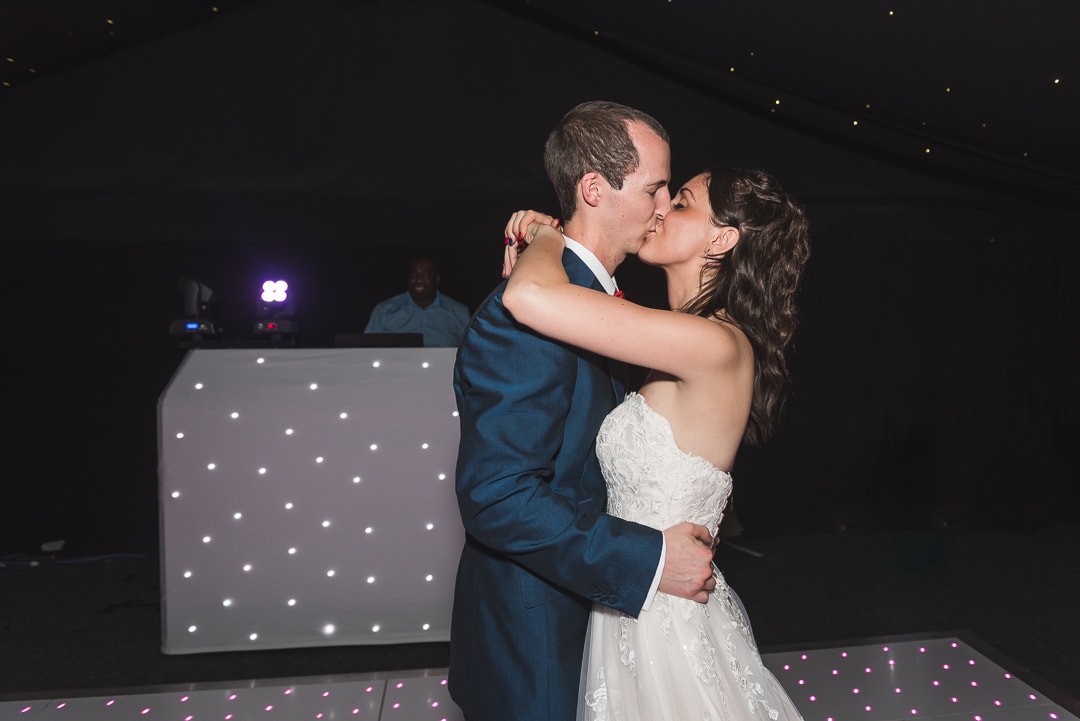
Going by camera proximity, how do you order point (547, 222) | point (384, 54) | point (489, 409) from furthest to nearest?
point (384, 54) < point (547, 222) < point (489, 409)

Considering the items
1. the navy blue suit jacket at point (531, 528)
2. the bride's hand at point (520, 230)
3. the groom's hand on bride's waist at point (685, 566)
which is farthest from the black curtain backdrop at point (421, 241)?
the groom's hand on bride's waist at point (685, 566)

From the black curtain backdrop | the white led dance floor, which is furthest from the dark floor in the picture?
the black curtain backdrop

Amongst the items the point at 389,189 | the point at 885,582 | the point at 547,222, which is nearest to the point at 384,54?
the point at 389,189

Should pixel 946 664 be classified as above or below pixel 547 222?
below

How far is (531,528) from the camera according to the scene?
1134mm

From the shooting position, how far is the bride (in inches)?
49.1

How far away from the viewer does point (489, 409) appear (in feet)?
3.80

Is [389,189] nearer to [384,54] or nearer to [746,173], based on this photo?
[384,54]

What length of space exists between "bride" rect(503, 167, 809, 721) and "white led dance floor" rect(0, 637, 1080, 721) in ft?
4.78

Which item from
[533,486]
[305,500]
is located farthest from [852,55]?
[533,486]

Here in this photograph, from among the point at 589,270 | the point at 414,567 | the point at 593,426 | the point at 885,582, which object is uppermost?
the point at 589,270

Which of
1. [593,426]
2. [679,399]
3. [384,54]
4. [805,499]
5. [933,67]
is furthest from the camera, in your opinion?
[805,499]

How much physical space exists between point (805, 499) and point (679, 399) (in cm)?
435

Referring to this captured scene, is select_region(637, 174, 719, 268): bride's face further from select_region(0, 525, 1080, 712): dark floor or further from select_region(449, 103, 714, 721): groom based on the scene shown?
select_region(0, 525, 1080, 712): dark floor
